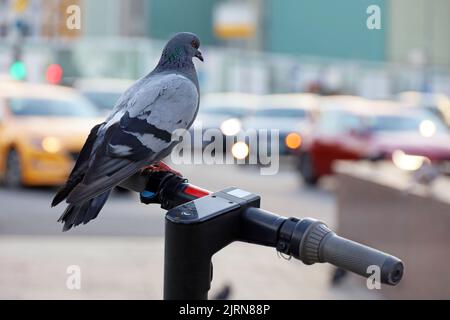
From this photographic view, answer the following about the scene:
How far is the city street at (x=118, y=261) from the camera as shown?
699 centimetres

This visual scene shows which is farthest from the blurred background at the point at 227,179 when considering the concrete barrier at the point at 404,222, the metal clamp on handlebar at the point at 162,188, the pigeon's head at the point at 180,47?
the metal clamp on handlebar at the point at 162,188

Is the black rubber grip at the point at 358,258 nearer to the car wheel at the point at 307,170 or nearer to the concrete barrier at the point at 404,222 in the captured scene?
the concrete barrier at the point at 404,222

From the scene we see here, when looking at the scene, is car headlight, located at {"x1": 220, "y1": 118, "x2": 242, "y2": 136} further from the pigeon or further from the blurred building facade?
the pigeon

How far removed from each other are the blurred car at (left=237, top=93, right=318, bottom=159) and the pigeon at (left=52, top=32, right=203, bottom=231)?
1407 centimetres

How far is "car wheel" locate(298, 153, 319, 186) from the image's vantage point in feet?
50.3

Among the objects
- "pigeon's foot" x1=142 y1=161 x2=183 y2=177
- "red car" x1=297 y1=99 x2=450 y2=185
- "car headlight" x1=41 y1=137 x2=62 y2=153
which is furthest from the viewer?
"red car" x1=297 y1=99 x2=450 y2=185

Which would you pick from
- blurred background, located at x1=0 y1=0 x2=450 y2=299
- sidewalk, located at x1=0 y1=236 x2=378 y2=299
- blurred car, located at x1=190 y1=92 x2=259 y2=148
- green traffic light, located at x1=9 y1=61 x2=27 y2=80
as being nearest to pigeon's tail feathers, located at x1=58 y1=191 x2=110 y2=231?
blurred background, located at x1=0 y1=0 x2=450 y2=299

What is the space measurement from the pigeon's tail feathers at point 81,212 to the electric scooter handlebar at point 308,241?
218mm

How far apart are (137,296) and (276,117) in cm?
1440

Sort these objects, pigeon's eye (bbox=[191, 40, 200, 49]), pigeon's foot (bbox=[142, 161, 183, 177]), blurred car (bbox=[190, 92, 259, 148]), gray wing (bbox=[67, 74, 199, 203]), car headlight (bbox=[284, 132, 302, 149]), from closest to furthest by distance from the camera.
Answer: gray wing (bbox=[67, 74, 199, 203]), pigeon's foot (bbox=[142, 161, 183, 177]), pigeon's eye (bbox=[191, 40, 200, 49]), car headlight (bbox=[284, 132, 302, 149]), blurred car (bbox=[190, 92, 259, 148])

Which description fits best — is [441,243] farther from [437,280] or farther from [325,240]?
[325,240]

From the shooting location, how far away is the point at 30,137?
12.7 m

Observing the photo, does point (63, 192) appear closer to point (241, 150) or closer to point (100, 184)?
point (100, 184)
